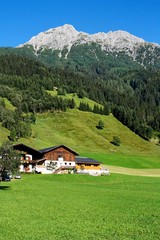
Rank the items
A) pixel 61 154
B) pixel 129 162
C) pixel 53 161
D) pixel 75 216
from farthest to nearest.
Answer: pixel 129 162 < pixel 61 154 < pixel 53 161 < pixel 75 216

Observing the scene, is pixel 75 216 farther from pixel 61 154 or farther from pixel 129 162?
pixel 129 162

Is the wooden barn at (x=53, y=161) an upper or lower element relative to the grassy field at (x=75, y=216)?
upper

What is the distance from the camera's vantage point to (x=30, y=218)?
3659cm

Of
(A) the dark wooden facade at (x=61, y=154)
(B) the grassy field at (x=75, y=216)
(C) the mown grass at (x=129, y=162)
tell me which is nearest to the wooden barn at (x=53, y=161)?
(A) the dark wooden facade at (x=61, y=154)

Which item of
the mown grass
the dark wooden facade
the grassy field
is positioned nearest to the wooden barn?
the dark wooden facade

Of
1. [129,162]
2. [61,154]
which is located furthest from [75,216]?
[129,162]

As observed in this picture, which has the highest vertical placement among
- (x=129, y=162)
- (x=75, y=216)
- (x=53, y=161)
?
(x=129, y=162)

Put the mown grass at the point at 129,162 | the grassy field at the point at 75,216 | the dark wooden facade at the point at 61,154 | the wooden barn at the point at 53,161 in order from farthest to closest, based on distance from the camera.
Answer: the mown grass at the point at 129,162 → the dark wooden facade at the point at 61,154 → the wooden barn at the point at 53,161 → the grassy field at the point at 75,216

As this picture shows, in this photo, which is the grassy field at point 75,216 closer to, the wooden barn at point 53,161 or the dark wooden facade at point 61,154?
the wooden barn at point 53,161

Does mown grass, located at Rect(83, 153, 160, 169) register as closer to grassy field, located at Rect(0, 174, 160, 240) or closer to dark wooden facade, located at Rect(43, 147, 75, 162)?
dark wooden facade, located at Rect(43, 147, 75, 162)

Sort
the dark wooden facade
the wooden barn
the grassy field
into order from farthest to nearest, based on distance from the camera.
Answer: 1. the dark wooden facade
2. the wooden barn
3. the grassy field

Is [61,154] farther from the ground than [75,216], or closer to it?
farther from the ground

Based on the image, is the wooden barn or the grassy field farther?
the wooden barn

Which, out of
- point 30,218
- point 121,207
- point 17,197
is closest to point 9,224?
point 30,218
